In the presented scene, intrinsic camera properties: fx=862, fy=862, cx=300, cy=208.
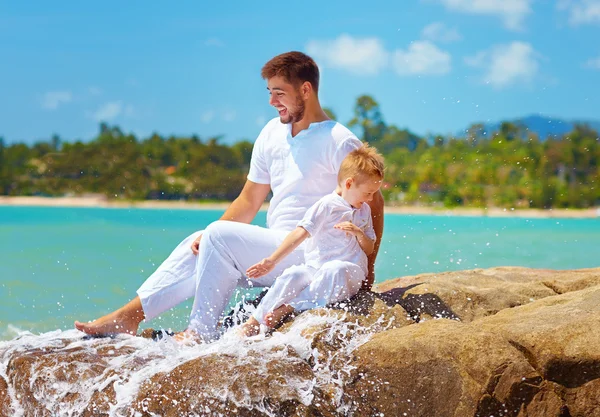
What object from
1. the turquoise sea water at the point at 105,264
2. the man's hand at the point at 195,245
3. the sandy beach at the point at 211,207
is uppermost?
the man's hand at the point at 195,245

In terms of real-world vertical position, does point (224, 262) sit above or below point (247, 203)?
below

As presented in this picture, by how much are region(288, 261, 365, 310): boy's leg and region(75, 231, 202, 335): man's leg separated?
0.64 meters

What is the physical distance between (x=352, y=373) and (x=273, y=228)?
1.03 m

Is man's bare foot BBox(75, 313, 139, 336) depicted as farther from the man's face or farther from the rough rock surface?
the man's face

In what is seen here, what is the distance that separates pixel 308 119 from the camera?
4418 mm

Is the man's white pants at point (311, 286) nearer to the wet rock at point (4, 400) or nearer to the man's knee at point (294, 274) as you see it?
the man's knee at point (294, 274)

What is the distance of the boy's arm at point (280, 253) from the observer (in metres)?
3.95

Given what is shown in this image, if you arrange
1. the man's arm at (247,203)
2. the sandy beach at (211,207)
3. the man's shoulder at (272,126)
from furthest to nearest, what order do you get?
the sandy beach at (211,207), the man's arm at (247,203), the man's shoulder at (272,126)

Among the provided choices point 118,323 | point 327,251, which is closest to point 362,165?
point 327,251

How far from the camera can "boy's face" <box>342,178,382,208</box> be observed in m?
3.99

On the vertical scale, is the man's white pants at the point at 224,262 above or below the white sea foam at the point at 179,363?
above

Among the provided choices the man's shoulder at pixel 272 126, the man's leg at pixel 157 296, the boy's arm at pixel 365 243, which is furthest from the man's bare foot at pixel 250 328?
the man's shoulder at pixel 272 126

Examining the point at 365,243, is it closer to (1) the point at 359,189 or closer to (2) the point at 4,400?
(1) the point at 359,189

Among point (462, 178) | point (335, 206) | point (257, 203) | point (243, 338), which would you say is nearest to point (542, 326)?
point (335, 206)
